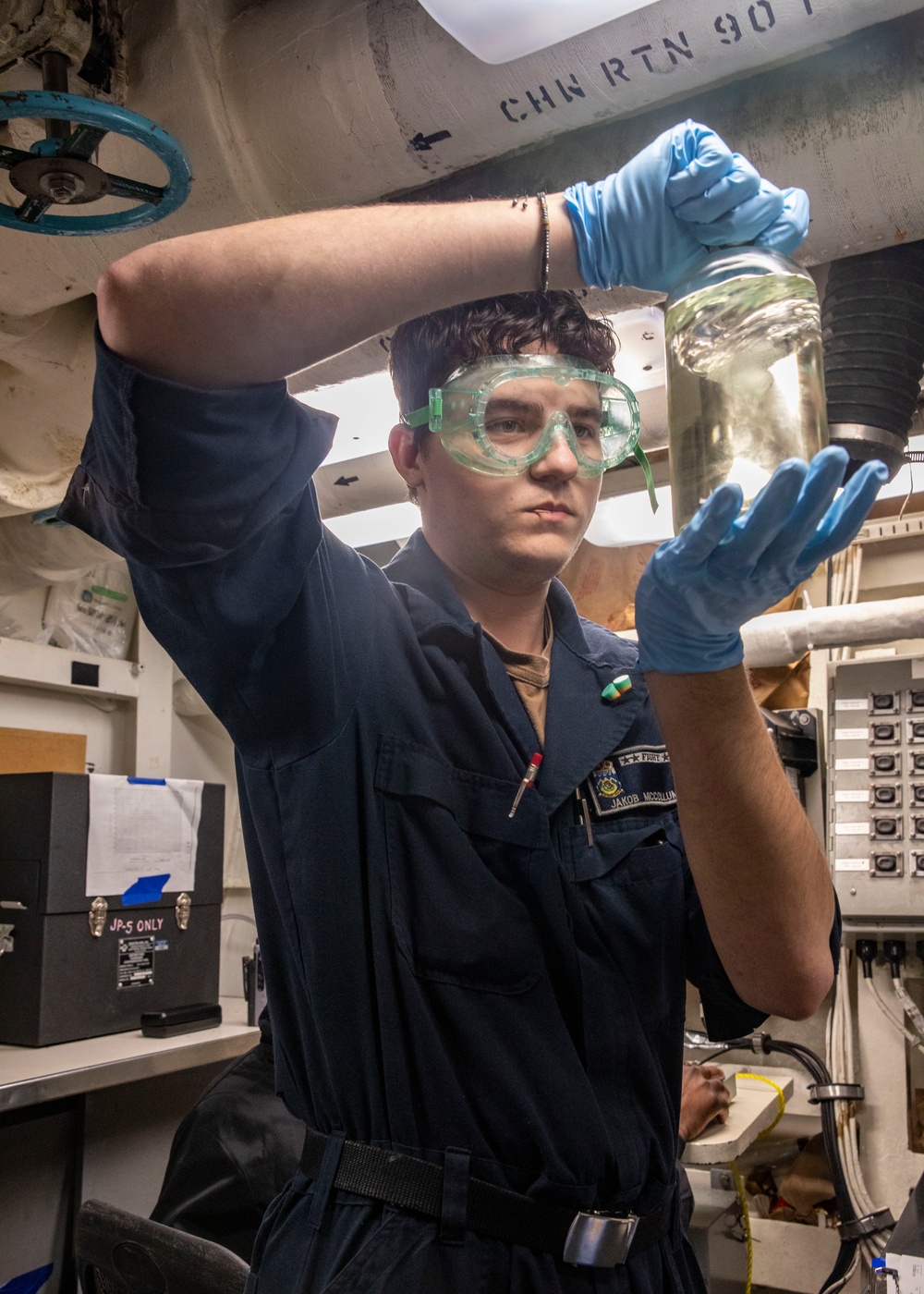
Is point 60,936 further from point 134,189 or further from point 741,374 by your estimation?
point 741,374

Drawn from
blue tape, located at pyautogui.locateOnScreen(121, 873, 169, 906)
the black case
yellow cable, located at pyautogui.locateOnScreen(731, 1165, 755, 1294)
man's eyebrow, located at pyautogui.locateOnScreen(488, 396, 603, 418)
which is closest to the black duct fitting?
man's eyebrow, located at pyautogui.locateOnScreen(488, 396, 603, 418)

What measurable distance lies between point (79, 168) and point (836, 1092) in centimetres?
282

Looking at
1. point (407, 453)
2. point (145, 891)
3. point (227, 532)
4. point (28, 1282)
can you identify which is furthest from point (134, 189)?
point (28, 1282)

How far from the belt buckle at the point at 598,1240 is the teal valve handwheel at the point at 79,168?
1.42m

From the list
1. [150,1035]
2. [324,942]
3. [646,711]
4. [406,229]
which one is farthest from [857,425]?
[150,1035]

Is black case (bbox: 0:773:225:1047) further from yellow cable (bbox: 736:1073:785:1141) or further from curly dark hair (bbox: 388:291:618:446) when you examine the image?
curly dark hair (bbox: 388:291:618:446)

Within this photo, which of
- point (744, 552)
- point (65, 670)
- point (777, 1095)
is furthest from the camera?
point (65, 670)

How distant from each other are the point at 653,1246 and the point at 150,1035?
99.3 inches

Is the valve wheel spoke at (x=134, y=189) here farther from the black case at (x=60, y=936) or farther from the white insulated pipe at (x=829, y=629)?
the black case at (x=60, y=936)

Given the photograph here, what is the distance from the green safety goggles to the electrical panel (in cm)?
194


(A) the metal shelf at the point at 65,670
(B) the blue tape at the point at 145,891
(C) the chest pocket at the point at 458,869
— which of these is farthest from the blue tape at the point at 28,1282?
(C) the chest pocket at the point at 458,869

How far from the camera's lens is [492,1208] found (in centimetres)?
103

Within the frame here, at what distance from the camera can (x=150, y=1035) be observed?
3.28 metres

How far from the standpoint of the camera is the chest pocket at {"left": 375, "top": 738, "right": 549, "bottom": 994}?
1091 millimetres
